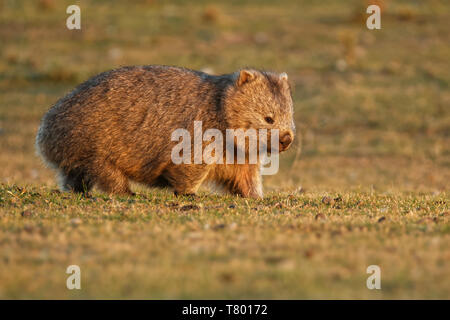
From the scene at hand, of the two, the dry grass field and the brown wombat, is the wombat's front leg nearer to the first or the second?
the brown wombat

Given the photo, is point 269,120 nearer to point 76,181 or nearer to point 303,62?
point 76,181

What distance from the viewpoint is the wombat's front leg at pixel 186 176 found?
914 centimetres

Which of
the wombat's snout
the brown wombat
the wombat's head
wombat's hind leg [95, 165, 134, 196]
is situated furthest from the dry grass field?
the wombat's head

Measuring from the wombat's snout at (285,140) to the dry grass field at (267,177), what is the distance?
717 millimetres

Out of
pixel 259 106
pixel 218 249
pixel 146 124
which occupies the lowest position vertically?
pixel 218 249

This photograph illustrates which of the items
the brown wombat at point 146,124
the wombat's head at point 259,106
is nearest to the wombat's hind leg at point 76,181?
the brown wombat at point 146,124

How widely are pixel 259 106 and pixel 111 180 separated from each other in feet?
7.44

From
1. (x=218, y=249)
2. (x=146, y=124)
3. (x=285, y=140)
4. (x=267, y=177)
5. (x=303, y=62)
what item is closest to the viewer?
(x=218, y=249)

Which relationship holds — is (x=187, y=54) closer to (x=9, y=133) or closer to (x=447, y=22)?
(x=9, y=133)

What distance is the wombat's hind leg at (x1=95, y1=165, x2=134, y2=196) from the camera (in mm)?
9305

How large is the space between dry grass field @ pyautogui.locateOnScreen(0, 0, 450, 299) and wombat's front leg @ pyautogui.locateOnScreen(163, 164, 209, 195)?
0.83 ft

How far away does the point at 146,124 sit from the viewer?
935 cm

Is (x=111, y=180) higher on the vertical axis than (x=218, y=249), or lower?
higher

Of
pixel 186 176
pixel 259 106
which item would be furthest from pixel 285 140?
pixel 186 176
